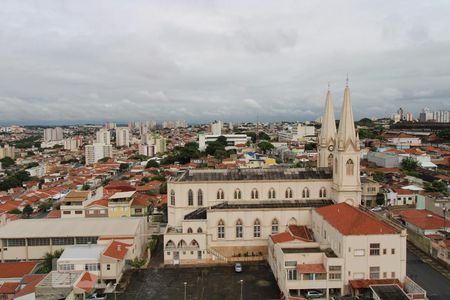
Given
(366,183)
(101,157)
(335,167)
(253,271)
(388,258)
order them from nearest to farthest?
1. (388,258)
2. (253,271)
3. (335,167)
4. (366,183)
5. (101,157)

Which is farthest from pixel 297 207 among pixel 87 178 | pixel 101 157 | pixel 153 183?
pixel 101 157

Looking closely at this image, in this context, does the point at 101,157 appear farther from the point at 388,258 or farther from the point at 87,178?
the point at 388,258

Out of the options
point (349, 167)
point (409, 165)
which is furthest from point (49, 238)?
point (409, 165)

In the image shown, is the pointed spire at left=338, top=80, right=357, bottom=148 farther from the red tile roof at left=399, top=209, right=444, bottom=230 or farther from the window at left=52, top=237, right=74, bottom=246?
the window at left=52, top=237, right=74, bottom=246

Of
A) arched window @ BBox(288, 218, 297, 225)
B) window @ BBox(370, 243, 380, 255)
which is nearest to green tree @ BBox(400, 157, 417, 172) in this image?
arched window @ BBox(288, 218, 297, 225)

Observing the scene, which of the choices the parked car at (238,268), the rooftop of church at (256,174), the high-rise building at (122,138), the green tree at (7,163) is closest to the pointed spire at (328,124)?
the rooftop of church at (256,174)
